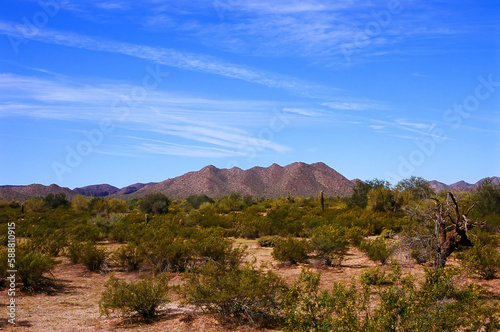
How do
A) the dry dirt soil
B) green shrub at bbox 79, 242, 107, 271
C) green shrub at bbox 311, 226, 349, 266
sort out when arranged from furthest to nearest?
1. green shrub at bbox 311, 226, 349, 266
2. green shrub at bbox 79, 242, 107, 271
3. the dry dirt soil

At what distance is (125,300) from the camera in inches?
374

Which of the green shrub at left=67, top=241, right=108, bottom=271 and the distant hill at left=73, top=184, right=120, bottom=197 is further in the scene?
the distant hill at left=73, top=184, right=120, bottom=197

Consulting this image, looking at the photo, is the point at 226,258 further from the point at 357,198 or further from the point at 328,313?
the point at 357,198

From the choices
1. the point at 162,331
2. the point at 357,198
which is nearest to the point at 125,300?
the point at 162,331

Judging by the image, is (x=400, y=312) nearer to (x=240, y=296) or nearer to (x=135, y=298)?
(x=240, y=296)

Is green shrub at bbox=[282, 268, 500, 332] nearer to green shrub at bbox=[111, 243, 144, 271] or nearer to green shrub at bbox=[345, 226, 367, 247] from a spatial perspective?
green shrub at bbox=[111, 243, 144, 271]

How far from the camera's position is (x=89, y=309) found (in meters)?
11.1

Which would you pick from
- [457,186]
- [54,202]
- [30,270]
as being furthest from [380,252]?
[457,186]

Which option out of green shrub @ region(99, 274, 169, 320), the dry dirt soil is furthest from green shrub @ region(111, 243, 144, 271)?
green shrub @ region(99, 274, 169, 320)

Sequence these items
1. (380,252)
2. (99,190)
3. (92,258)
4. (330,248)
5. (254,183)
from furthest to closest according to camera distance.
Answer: (99,190) → (254,183) → (330,248) → (92,258) → (380,252)

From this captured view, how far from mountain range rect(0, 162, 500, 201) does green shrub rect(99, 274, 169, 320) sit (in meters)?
89.1

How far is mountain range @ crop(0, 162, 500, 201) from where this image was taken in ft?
338

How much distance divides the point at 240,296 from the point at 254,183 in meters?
99.5

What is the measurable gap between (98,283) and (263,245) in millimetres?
10771
